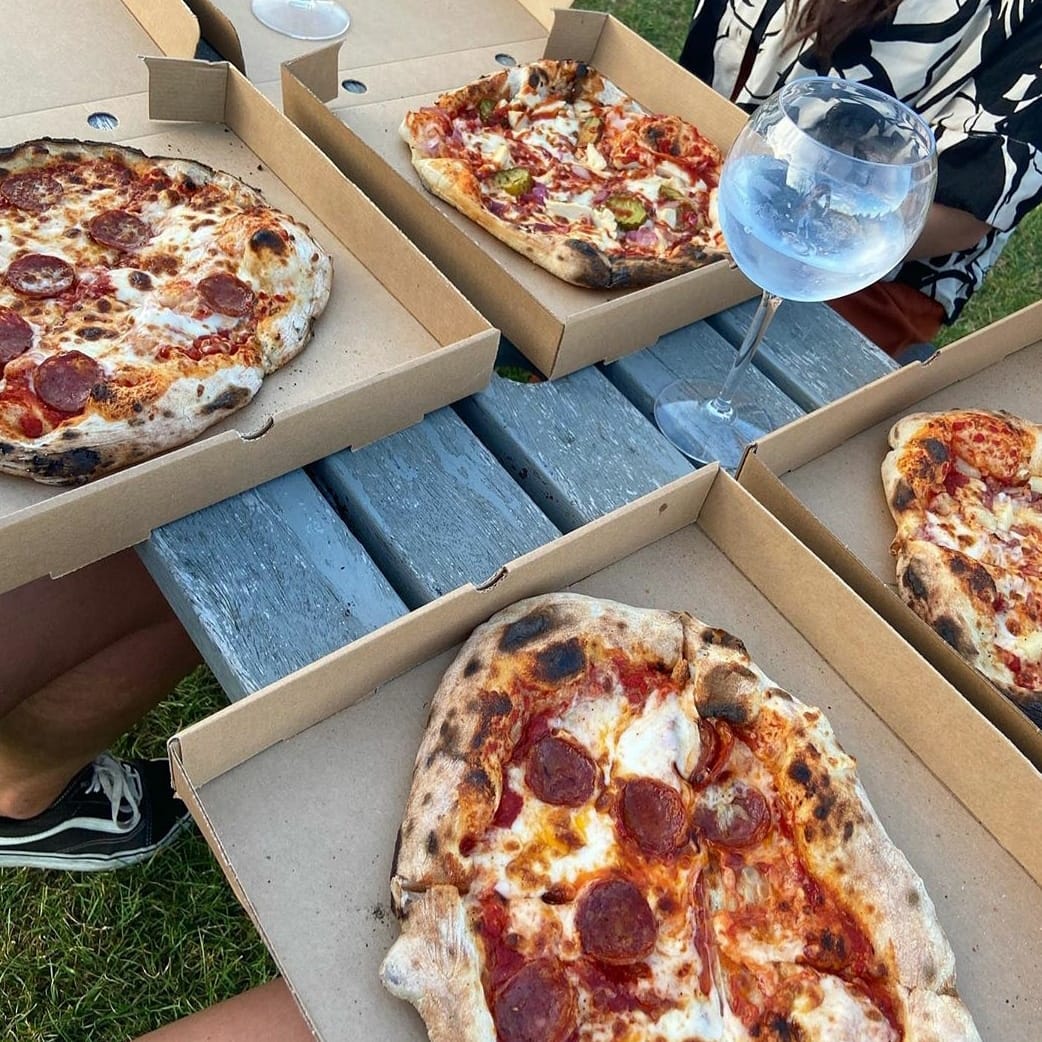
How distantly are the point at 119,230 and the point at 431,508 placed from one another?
876 millimetres

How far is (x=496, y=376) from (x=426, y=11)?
145 cm

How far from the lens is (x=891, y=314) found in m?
2.64

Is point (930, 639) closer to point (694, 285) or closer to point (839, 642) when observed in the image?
point (839, 642)

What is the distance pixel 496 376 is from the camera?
73.1 inches

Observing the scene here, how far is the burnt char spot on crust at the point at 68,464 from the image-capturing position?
1457mm

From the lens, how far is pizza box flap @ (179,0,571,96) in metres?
2.38

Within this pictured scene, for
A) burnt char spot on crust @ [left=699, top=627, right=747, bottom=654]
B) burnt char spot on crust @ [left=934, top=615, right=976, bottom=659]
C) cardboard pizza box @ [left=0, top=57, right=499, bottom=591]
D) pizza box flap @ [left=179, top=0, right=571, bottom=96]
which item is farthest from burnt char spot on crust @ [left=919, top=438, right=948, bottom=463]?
pizza box flap @ [left=179, top=0, right=571, bottom=96]

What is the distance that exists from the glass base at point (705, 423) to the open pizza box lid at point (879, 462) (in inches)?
4.6

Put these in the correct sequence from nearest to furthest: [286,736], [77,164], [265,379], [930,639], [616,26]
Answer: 1. [286,736]
2. [930,639]
3. [265,379]
4. [77,164]
5. [616,26]

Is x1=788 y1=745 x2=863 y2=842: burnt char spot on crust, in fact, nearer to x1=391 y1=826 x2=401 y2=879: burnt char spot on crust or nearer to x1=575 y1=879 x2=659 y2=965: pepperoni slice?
x1=575 y1=879 x2=659 y2=965: pepperoni slice

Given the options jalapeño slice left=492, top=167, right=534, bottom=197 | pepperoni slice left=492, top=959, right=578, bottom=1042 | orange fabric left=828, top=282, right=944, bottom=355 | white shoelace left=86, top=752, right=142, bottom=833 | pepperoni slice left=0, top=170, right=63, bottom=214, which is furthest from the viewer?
orange fabric left=828, top=282, right=944, bottom=355

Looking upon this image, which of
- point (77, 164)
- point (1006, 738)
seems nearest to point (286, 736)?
point (1006, 738)

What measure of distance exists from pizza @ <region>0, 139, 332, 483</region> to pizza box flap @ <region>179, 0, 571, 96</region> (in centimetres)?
54

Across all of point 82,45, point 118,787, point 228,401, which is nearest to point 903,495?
point 228,401
